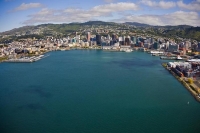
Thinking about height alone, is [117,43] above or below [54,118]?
above

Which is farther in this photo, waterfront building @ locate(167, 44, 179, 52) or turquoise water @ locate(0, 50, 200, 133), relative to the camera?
waterfront building @ locate(167, 44, 179, 52)

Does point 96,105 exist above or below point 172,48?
below

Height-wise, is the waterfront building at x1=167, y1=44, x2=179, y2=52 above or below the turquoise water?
above

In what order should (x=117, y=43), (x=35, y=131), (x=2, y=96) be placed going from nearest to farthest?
(x=35, y=131) → (x=2, y=96) → (x=117, y=43)

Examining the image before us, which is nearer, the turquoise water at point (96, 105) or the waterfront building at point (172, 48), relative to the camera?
the turquoise water at point (96, 105)

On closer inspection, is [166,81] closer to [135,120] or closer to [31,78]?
[135,120]

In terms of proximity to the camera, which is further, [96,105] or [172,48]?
[172,48]

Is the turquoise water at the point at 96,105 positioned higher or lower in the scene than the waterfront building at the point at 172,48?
lower

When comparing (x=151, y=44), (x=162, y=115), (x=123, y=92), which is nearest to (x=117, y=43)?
(x=151, y=44)
